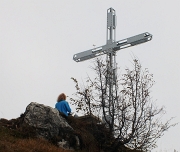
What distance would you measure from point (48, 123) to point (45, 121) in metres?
0.12

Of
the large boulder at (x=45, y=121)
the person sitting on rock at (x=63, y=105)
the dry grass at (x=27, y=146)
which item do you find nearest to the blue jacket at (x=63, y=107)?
the person sitting on rock at (x=63, y=105)

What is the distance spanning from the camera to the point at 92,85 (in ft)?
47.1

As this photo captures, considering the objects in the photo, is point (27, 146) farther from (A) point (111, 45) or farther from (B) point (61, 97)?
(A) point (111, 45)

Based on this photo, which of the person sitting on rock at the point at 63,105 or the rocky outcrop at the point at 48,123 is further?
the person sitting on rock at the point at 63,105

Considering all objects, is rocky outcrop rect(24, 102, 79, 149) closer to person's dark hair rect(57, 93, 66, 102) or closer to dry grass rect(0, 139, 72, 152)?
dry grass rect(0, 139, 72, 152)

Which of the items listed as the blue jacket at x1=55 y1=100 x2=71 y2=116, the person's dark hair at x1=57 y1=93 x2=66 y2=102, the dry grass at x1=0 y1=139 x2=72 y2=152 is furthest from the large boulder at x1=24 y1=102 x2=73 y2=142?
the person's dark hair at x1=57 y1=93 x2=66 y2=102

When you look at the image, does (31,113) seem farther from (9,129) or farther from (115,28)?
(115,28)

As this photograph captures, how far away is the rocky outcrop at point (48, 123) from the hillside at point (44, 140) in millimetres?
179

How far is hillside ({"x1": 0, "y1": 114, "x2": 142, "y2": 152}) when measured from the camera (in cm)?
1139

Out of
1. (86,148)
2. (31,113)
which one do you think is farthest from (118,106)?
(31,113)

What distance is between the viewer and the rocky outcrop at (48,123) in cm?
1312

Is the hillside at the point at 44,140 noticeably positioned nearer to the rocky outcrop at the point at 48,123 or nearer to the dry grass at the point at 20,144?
the dry grass at the point at 20,144

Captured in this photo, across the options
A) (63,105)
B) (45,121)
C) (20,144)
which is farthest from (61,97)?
(20,144)

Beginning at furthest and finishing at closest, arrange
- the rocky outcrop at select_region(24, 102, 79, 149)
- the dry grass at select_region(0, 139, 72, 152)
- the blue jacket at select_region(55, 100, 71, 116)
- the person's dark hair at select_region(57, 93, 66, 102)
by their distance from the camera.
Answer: the person's dark hair at select_region(57, 93, 66, 102)
the blue jacket at select_region(55, 100, 71, 116)
the rocky outcrop at select_region(24, 102, 79, 149)
the dry grass at select_region(0, 139, 72, 152)
